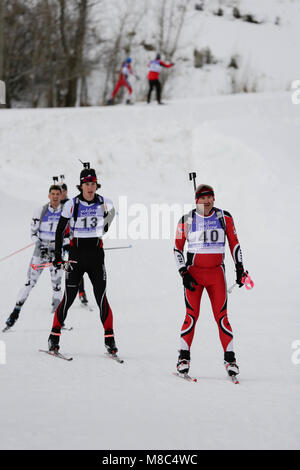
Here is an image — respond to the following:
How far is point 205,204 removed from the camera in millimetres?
5613

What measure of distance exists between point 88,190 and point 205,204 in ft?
4.42

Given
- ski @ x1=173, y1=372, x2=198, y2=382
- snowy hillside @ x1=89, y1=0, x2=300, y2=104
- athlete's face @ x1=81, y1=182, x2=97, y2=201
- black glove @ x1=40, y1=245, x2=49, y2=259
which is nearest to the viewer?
ski @ x1=173, y1=372, x2=198, y2=382

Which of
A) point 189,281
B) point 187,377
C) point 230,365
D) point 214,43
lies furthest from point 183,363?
point 214,43

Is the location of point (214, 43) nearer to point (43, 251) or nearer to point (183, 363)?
point (43, 251)

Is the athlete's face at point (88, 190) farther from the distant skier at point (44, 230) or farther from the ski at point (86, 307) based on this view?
the ski at point (86, 307)

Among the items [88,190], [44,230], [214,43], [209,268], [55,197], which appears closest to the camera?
[209,268]

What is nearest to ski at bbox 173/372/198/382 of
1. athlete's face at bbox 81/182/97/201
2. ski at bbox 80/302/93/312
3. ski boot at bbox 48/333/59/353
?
ski boot at bbox 48/333/59/353

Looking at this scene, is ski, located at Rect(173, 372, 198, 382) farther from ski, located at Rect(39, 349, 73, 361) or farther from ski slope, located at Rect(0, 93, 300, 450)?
ski, located at Rect(39, 349, 73, 361)

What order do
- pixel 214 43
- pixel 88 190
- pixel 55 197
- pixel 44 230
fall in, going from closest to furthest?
pixel 88 190
pixel 55 197
pixel 44 230
pixel 214 43

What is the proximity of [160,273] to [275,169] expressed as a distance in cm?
480

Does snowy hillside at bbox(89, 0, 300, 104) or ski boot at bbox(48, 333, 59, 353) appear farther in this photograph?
snowy hillside at bbox(89, 0, 300, 104)

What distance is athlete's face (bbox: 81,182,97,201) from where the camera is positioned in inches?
234

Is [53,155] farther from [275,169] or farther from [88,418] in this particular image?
[88,418]

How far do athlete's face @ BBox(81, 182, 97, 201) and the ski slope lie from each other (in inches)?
73.8
